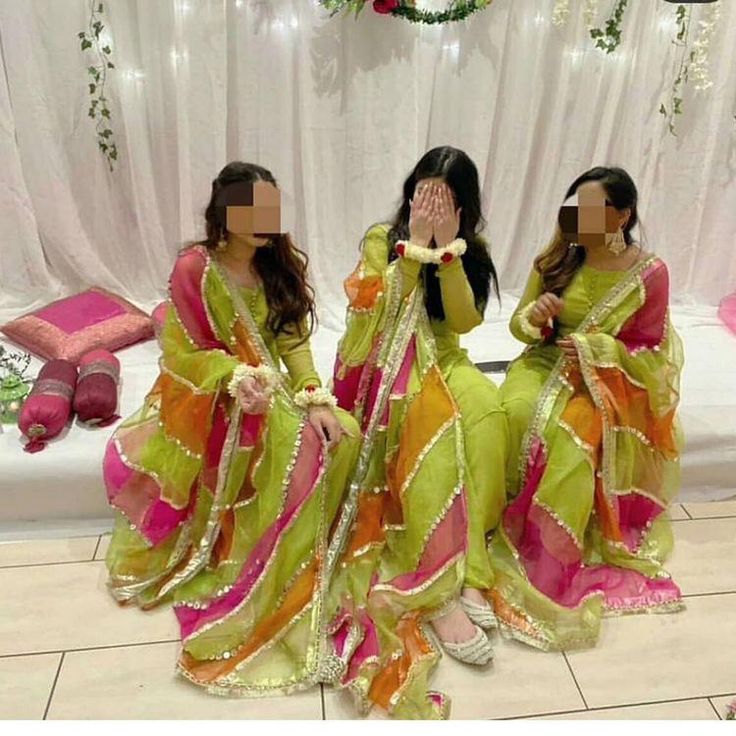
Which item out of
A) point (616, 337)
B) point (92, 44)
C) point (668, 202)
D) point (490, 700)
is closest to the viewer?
point (490, 700)

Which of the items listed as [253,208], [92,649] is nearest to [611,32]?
[253,208]

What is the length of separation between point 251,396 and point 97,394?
0.58 metres

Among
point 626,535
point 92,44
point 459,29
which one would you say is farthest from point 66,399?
point 459,29

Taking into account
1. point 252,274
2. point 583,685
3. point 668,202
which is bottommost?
point 583,685

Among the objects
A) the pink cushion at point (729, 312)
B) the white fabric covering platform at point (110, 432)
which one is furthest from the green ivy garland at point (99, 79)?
the pink cushion at point (729, 312)

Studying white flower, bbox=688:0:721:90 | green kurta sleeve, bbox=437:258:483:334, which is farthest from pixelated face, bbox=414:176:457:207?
white flower, bbox=688:0:721:90

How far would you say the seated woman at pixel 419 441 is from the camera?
1.50 meters

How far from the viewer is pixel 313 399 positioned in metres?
1.54

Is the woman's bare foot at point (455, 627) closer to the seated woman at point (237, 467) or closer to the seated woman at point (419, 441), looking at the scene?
the seated woman at point (419, 441)

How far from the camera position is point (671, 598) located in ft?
5.43

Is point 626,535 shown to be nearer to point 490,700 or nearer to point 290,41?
point 490,700

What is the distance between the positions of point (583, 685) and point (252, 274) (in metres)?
0.97

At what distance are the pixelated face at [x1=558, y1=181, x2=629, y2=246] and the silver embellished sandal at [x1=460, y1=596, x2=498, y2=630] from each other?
73 centimetres

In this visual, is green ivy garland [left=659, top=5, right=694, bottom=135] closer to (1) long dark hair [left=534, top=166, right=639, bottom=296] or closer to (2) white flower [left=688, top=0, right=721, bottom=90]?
(2) white flower [left=688, top=0, right=721, bottom=90]
